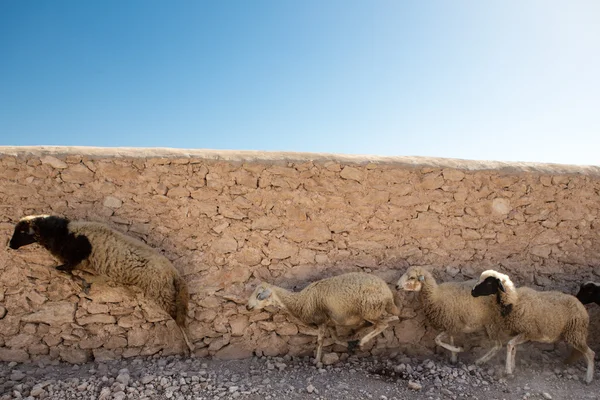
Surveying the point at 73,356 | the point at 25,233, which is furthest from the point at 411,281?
the point at 25,233

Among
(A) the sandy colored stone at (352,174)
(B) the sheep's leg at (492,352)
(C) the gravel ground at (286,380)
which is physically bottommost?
(C) the gravel ground at (286,380)

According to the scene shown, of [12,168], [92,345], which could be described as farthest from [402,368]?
[12,168]

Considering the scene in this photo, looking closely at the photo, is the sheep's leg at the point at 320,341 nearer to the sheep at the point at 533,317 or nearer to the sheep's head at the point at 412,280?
the sheep's head at the point at 412,280

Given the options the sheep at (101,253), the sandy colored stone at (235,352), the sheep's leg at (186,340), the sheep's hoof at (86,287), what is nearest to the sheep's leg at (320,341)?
the sandy colored stone at (235,352)

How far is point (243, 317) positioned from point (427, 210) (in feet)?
8.29

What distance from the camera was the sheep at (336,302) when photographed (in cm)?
414

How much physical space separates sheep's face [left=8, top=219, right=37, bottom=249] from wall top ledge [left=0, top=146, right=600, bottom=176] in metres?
0.79

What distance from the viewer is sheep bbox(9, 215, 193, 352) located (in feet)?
12.8

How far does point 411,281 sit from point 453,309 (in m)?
0.54

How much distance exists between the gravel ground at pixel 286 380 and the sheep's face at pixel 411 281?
0.84 meters

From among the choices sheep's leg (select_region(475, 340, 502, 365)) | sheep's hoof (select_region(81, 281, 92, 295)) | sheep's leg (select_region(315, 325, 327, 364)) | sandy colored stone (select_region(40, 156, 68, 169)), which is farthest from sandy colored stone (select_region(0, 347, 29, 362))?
sheep's leg (select_region(475, 340, 502, 365))

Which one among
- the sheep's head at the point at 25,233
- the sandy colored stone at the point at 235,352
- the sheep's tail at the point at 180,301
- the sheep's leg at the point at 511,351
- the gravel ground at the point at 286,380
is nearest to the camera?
the gravel ground at the point at 286,380

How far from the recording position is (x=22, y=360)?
4.16 meters

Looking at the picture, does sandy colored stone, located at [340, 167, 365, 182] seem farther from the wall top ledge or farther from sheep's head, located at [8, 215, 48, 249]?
sheep's head, located at [8, 215, 48, 249]
